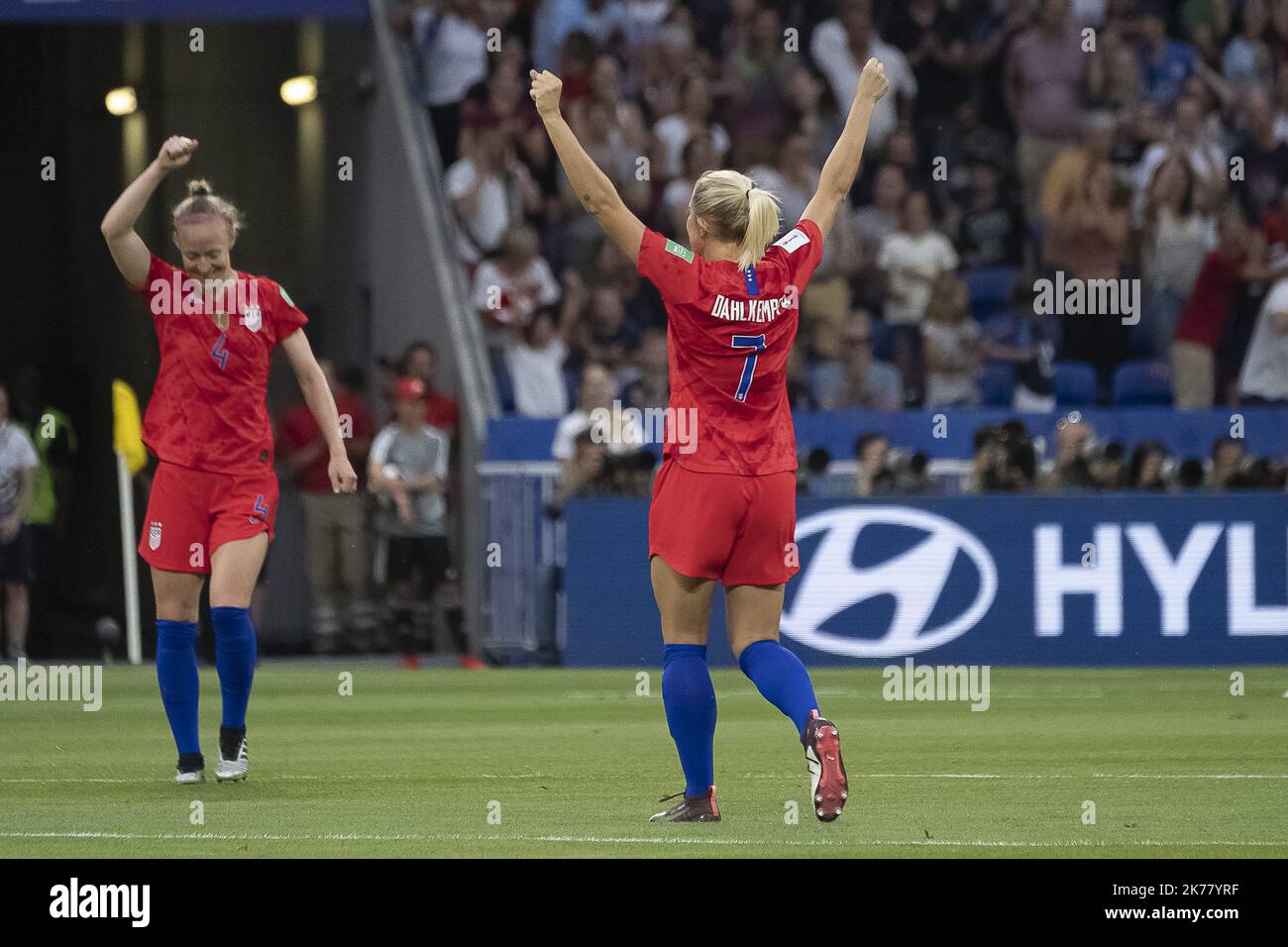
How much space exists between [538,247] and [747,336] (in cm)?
1223

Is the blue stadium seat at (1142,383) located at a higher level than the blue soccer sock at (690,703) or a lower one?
higher

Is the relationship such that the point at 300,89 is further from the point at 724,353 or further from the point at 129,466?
the point at 724,353

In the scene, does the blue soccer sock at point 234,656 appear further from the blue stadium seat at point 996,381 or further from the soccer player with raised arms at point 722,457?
the blue stadium seat at point 996,381

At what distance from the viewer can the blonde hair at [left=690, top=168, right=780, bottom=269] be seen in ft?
24.9

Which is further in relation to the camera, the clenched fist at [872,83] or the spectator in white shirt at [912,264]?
the spectator in white shirt at [912,264]

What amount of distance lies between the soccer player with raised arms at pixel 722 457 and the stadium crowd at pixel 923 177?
391 inches

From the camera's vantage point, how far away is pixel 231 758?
365 inches

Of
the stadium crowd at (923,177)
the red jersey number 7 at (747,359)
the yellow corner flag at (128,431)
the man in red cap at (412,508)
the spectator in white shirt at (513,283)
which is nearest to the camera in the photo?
the red jersey number 7 at (747,359)

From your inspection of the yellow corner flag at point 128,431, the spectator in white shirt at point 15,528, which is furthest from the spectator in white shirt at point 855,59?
the spectator in white shirt at point 15,528

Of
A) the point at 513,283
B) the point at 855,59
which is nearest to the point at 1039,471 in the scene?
the point at 513,283

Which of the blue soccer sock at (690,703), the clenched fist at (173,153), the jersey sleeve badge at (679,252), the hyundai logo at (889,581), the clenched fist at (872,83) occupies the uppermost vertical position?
the clenched fist at (872,83)

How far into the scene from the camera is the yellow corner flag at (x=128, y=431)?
56.4ft

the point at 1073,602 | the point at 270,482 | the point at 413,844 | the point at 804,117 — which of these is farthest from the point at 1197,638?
the point at 413,844

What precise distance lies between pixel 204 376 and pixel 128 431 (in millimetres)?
8464
